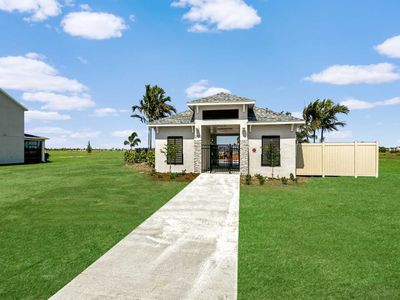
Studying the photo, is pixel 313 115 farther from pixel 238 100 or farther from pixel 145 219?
pixel 145 219

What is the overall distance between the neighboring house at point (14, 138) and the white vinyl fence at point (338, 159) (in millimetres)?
31891

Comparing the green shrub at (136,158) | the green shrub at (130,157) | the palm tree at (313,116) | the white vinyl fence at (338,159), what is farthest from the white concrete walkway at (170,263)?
the palm tree at (313,116)

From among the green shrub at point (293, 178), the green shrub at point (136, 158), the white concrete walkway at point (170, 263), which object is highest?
the green shrub at point (136, 158)

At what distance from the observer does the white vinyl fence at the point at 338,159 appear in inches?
→ 736

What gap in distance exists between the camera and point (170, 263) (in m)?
5.48

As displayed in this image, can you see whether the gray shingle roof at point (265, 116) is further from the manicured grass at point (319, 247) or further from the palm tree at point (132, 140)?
the palm tree at point (132, 140)

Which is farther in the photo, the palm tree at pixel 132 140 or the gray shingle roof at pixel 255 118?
the palm tree at pixel 132 140

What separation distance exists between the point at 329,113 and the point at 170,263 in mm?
35589

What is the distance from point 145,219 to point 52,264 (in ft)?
11.1

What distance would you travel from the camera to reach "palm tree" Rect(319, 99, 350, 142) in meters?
35.4

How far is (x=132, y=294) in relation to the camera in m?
4.35

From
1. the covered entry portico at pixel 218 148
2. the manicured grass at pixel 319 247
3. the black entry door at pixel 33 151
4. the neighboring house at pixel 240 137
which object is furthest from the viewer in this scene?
the black entry door at pixel 33 151

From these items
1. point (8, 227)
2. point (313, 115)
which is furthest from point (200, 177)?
point (313, 115)

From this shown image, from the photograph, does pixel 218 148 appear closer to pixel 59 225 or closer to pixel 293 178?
pixel 293 178
